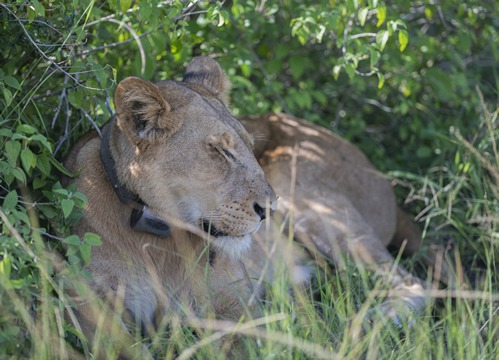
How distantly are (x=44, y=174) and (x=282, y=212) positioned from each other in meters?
1.48

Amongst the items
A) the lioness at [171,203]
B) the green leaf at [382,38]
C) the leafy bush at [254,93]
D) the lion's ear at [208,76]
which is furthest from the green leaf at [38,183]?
the green leaf at [382,38]

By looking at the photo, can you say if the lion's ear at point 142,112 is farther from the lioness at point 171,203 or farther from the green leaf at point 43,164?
the green leaf at point 43,164

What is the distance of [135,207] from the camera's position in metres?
3.16

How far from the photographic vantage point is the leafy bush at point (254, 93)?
110 inches

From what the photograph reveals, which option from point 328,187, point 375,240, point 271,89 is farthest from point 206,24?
point 375,240

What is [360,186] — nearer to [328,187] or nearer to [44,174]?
[328,187]

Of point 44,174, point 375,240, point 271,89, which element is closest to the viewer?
point 44,174

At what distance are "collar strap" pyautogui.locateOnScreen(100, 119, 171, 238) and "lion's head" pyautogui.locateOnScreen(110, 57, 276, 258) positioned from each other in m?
0.02

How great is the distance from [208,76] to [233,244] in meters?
0.83

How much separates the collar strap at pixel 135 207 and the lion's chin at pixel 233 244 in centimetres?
20

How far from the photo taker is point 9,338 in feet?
8.34

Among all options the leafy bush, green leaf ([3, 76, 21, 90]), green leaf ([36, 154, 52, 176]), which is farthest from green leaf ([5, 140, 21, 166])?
green leaf ([3, 76, 21, 90])

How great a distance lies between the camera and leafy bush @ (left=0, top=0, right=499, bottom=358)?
2791 mm

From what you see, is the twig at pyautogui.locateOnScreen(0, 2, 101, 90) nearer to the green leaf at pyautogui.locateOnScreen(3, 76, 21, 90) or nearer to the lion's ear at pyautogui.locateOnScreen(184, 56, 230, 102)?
the green leaf at pyautogui.locateOnScreen(3, 76, 21, 90)
